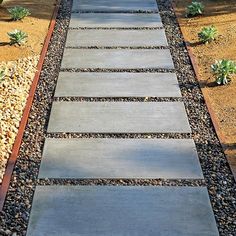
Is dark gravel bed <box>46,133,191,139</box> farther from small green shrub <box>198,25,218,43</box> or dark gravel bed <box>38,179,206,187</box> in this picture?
small green shrub <box>198,25,218,43</box>

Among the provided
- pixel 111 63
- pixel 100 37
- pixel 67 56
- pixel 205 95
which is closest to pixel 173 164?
pixel 205 95

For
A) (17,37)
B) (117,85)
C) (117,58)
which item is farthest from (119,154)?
(17,37)

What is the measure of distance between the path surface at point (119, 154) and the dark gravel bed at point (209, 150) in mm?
79

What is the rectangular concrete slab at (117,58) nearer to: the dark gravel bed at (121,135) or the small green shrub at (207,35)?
the small green shrub at (207,35)

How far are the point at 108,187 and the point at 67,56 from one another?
3103mm

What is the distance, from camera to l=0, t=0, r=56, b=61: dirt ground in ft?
23.9

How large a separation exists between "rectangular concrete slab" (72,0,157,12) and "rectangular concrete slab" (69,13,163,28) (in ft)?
0.88

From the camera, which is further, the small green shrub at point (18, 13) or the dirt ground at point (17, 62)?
the small green shrub at point (18, 13)

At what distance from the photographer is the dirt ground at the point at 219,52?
5.41m

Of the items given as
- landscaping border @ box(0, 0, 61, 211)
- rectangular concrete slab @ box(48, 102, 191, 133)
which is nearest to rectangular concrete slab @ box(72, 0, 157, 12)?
landscaping border @ box(0, 0, 61, 211)

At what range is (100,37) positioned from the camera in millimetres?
7766

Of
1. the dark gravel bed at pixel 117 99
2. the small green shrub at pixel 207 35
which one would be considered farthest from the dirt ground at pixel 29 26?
the small green shrub at pixel 207 35

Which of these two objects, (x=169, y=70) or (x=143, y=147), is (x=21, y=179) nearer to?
(x=143, y=147)

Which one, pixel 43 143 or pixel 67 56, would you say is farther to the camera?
pixel 67 56
